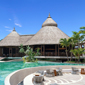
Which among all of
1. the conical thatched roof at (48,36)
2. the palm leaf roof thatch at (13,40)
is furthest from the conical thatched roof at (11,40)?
the conical thatched roof at (48,36)

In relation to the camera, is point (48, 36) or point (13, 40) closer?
point (48, 36)

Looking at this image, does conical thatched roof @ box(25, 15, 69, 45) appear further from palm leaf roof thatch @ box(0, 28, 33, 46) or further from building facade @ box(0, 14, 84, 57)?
palm leaf roof thatch @ box(0, 28, 33, 46)

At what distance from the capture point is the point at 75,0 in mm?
20141

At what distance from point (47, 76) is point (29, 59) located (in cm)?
1102

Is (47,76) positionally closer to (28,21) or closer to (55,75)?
(55,75)

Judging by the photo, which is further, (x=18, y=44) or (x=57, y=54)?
(x=18, y=44)

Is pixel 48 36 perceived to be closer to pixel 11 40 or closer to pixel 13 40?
pixel 13 40

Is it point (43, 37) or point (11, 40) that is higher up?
point (43, 37)

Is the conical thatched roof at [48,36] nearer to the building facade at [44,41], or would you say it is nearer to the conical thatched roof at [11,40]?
the building facade at [44,41]

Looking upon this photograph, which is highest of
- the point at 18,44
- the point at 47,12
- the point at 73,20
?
the point at 47,12

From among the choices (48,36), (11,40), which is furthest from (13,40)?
(48,36)

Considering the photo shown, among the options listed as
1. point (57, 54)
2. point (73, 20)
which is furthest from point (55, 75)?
point (73, 20)

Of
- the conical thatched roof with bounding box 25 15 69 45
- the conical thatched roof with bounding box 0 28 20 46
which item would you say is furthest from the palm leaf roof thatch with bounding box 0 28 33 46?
the conical thatched roof with bounding box 25 15 69 45

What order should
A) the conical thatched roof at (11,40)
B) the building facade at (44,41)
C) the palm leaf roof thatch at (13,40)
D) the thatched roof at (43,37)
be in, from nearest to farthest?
the building facade at (44,41) → the thatched roof at (43,37) → the conical thatched roof at (11,40) → the palm leaf roof thatch at (13,40)
